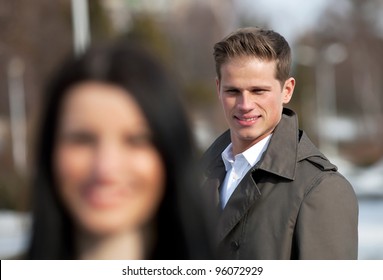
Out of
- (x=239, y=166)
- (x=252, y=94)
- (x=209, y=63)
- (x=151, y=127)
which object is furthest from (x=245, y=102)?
(x=209, y=63)

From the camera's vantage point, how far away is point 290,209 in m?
1.33

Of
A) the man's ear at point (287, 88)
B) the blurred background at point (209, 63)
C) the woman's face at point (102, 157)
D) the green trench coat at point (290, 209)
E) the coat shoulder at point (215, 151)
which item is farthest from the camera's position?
the blurred background at point (209, 63)

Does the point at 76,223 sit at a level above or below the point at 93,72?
below

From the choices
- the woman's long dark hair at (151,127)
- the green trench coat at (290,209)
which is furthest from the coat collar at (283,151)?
the woman's long dark hair at (151,127)

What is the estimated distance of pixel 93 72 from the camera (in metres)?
0.77

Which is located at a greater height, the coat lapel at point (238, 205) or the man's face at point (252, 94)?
the man's face at point (252, 94)

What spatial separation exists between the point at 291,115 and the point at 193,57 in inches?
730

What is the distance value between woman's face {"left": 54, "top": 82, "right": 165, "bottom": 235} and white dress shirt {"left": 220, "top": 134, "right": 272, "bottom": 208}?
614mm

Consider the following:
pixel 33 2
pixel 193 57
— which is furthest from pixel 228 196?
pixel 193 57

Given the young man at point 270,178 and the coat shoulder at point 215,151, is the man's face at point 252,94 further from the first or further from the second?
the coat shoulder at point 215,151

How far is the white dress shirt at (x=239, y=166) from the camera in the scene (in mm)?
1416

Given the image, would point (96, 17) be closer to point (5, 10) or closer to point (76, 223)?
point (5, 10)

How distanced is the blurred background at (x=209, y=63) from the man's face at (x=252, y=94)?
2.06 metres

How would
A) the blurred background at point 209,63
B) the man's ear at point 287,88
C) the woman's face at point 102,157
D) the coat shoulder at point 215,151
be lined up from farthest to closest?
the blurred background at point 209,63 < the coat shoulder at point 215,151 < the man's ear at point 287,88 < the woman's face at point 102,157
